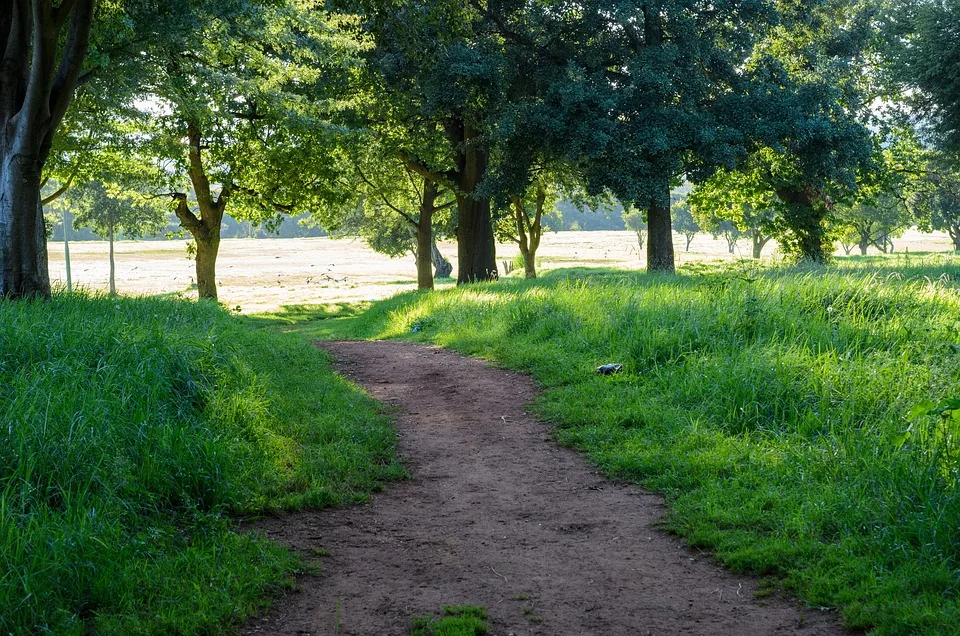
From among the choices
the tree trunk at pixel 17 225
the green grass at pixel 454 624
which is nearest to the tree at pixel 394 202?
the tree trunk at pixel 17 225

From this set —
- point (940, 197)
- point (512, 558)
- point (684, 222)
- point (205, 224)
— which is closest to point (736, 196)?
point (205, 224)

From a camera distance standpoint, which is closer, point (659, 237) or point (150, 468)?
point (150, 468)

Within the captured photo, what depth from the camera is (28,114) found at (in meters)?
10.9

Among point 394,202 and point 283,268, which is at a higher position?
point 394,202

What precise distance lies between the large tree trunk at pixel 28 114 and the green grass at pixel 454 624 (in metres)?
9.45

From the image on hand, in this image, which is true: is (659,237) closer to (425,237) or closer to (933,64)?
(933,64)

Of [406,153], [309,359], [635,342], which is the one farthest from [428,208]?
[635,342]

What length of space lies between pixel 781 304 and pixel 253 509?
7456 millimetres

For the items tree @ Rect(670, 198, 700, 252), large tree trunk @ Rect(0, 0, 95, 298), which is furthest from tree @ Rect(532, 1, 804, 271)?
tree @ Rect(670, 198, 700, 252)

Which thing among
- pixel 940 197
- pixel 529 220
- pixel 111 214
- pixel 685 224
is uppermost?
pixel 685 224

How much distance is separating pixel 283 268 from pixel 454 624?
67891 millimetres

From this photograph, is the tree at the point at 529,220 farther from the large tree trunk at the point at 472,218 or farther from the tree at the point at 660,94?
the tree at the point at 660,94

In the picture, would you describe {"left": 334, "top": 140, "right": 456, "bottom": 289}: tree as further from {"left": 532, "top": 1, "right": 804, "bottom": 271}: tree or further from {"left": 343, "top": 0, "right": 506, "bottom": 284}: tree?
{"left": 532, "top": 1, "right": 804, "bottom": 271}: tree

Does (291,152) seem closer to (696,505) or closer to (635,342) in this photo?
(635,342)
